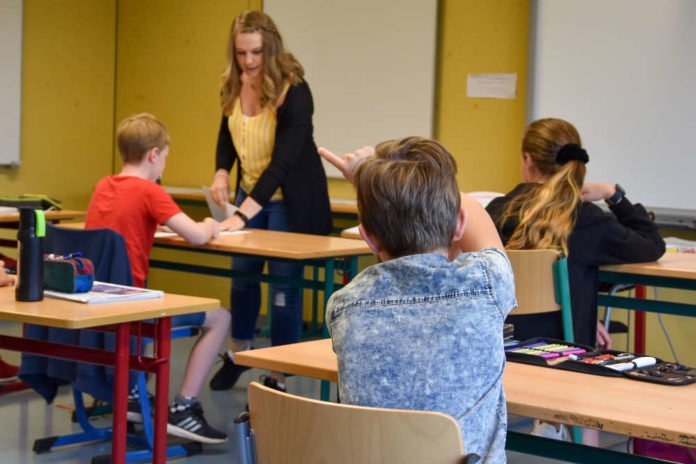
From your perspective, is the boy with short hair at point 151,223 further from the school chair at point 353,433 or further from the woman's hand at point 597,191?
the school chair at point 353,433

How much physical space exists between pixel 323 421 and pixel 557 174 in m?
1.84

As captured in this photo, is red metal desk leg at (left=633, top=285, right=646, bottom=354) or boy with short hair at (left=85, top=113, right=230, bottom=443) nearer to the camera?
boy with short hair at (left=85, top=113, right=230, bottom=443)

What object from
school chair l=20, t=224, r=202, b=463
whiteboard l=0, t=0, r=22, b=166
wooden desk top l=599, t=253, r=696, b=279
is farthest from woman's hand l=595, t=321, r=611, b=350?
whiteboard l=0, t=0, r=22, b=166

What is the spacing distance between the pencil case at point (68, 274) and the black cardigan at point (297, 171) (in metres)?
1.51

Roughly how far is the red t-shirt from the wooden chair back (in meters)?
2.09

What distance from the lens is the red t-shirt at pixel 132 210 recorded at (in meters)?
3.30

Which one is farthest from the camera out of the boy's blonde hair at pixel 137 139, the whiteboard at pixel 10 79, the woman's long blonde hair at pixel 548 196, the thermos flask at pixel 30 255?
the whiteboard at pixel 10 79

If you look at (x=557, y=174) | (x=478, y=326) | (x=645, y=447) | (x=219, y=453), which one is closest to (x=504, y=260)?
(x=478, y=326)

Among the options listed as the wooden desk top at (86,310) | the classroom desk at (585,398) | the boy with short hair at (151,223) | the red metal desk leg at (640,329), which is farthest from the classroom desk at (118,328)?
the red metal desk leg at (640,329)

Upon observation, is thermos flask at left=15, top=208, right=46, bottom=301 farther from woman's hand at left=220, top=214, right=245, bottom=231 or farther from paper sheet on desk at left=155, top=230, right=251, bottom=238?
woman's hand at left=220, top=214, right=245, bottom=231

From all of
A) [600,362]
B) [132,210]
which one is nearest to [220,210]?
[132,210]

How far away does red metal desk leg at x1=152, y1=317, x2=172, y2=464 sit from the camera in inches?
96.7

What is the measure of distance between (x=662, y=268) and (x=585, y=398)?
165 cm

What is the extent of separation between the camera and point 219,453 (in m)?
3.33
